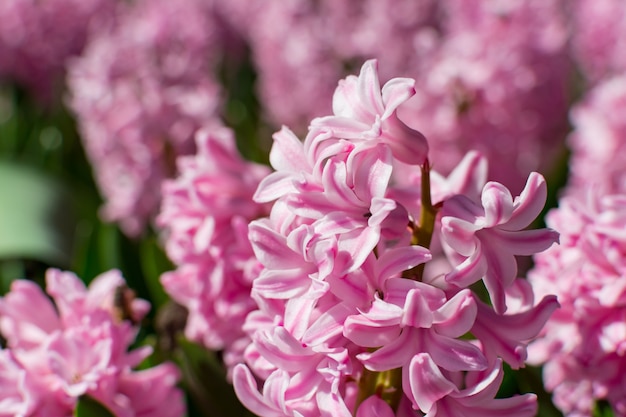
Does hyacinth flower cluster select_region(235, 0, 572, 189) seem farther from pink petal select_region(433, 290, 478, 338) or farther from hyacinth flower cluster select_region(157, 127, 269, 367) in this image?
pink petal select_region(433, 290, 478, 338)

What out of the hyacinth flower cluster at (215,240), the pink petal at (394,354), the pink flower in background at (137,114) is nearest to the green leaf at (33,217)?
the pink flower in background at (137,114)

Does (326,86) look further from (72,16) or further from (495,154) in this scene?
(72,16)

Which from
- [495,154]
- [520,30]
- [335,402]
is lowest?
[495,154]

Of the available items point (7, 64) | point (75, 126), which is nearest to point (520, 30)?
point (75, 126)

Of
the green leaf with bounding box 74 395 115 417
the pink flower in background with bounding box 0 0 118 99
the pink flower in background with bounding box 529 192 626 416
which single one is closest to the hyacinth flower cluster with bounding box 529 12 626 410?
the pink flower in background with bounding box 529 192 626 416

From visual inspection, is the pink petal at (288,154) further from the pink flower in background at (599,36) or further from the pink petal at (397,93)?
the pink flower in background at (599,36)

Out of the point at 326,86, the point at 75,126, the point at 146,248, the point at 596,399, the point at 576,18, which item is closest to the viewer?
the point at 596,399
